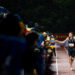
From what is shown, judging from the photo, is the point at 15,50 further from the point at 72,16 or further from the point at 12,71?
the point at 72,16

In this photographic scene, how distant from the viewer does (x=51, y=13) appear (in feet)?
171

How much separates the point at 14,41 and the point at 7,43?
0.32 ft

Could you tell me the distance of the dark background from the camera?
49.2 m

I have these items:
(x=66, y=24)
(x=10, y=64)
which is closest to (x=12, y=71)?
(x=10, y=64)

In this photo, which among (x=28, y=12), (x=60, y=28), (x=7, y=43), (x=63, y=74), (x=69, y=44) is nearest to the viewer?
(x=7, y=43)

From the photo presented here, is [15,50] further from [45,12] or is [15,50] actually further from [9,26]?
[45,12]

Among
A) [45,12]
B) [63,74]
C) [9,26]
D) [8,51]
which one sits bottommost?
[63,74]

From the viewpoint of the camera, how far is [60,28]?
170 ft

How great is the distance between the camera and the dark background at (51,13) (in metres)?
49.2

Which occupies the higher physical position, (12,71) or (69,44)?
(69,44)

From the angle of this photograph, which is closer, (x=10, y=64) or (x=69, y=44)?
(x=10, y=64)

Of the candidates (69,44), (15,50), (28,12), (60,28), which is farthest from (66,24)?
(15,50)

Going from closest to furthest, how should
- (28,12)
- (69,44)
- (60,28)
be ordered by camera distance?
(69,44) < (28,12) < (60,28)

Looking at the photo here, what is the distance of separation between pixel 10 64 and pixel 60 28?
4910 cm
